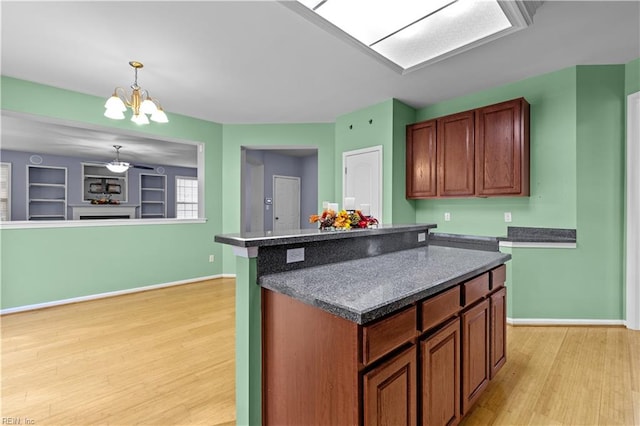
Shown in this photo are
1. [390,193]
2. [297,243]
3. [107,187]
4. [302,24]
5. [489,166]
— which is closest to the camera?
[297,243]

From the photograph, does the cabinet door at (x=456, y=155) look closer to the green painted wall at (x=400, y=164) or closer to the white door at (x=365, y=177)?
the green painted wall at (x=400, y=164)

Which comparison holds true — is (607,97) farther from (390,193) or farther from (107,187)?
(107,187)

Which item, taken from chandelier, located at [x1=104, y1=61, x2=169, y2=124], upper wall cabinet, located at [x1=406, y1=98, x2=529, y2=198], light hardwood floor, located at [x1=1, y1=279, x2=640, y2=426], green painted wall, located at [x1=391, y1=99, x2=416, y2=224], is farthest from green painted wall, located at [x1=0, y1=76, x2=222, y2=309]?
upper wall cabinet, located at [x1=406, y1=98, x2=529, y2=198]

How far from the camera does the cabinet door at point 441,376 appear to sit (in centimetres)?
134

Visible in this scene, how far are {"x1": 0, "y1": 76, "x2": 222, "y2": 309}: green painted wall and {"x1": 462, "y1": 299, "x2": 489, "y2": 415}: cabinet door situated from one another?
4.29 meters

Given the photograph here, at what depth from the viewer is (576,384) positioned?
2070 mm

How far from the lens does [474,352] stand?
1726 mm

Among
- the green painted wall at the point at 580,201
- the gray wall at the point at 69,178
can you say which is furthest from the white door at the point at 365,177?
the gray wall at the point at 69,178

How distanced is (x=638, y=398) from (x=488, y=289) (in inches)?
45.4

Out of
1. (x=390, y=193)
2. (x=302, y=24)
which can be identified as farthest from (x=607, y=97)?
(x=302, y=24)

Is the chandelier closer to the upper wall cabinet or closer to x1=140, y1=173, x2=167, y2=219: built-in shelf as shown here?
the upper wall cabinet

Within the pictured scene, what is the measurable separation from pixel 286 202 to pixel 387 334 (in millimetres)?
6700

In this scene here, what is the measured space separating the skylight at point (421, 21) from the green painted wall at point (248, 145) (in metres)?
2.71

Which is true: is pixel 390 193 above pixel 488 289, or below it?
above
